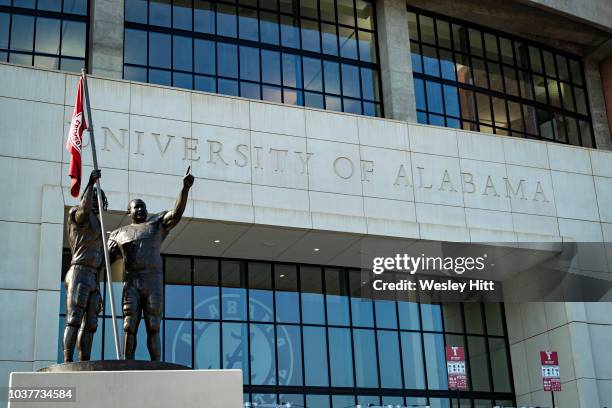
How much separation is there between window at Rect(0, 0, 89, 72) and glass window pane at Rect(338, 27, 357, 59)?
8.25 m

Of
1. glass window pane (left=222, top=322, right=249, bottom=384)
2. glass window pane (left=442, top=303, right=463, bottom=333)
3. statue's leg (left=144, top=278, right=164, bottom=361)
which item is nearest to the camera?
statue's leg (left=144, top=278, right=164, bottom=361)

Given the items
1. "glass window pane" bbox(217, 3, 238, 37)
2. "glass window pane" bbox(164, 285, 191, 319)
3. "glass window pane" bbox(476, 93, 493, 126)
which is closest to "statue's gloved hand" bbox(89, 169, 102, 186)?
"glass window pane" bbox(164, 285, 191, 319)

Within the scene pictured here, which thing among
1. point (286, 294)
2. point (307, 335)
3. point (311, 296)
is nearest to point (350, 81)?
point (311, 296)

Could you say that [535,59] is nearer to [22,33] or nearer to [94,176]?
[22,33]

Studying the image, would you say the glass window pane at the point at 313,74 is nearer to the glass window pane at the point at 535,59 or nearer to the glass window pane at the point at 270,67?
the glass window pane at the point at 270,67

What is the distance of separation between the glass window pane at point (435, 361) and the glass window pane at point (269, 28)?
34.5 feet

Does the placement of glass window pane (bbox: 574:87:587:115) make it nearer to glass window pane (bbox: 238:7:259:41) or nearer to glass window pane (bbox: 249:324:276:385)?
glass window pane (bbox: 238:7:259:41)

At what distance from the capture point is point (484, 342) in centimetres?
3112

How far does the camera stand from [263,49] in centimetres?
2944

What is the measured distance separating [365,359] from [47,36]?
43.8 feet

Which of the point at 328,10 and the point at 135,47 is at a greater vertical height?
the point at 328,10

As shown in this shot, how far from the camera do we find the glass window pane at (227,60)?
→ 28641mm

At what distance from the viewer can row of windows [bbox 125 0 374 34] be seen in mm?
28312

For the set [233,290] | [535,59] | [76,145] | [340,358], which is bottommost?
[340,358]
